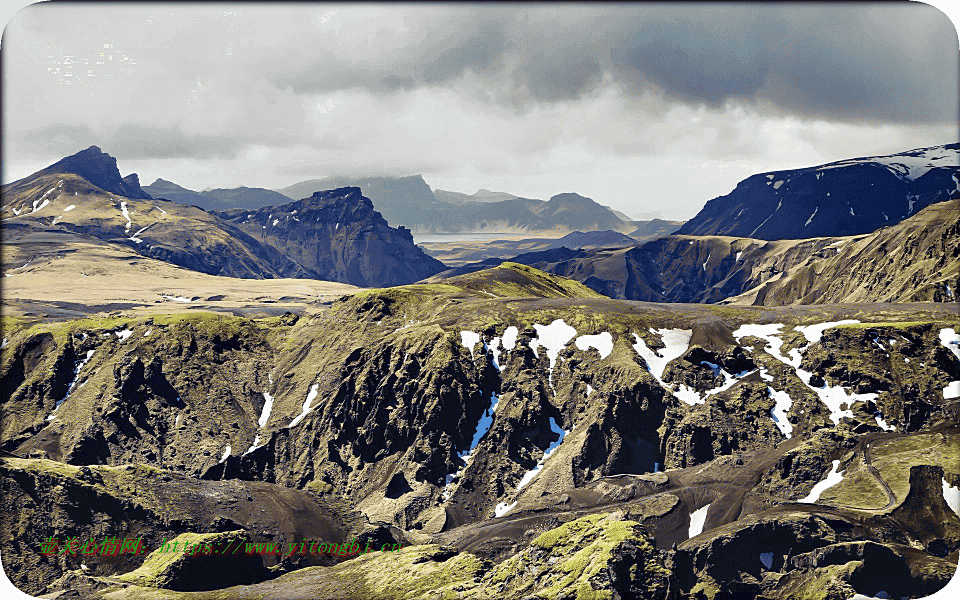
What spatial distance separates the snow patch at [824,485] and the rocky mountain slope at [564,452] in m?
0.42

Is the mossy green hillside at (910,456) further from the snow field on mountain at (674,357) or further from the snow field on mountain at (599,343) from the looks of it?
the snow field on mountain at (599,343)

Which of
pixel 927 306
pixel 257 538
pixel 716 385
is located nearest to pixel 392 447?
pixel 257 538

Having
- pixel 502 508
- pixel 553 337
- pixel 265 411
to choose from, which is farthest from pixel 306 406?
pixel 553 337

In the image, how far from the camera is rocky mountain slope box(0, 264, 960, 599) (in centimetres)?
9456

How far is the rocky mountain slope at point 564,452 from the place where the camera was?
3723 inches

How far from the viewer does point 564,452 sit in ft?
529

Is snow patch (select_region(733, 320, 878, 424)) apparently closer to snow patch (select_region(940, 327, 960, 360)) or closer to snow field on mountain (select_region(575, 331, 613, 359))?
snow patch (select_region(940, 327, 960, 360))

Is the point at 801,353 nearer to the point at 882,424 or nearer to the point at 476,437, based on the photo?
the point at 882,424

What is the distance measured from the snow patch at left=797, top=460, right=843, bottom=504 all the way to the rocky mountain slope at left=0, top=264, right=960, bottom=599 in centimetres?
42

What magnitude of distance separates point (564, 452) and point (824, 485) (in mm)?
56075

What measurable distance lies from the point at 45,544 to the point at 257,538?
2971 centimetres

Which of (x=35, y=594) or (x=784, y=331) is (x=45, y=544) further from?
(x=784, y=331)

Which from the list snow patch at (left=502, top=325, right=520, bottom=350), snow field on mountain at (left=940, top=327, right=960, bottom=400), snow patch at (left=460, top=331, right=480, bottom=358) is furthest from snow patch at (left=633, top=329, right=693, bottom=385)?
snow field on mountain at (left=940, top=327, right=960, bottom=400)

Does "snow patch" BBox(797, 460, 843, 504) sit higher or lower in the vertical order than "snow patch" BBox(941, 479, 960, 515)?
lower
